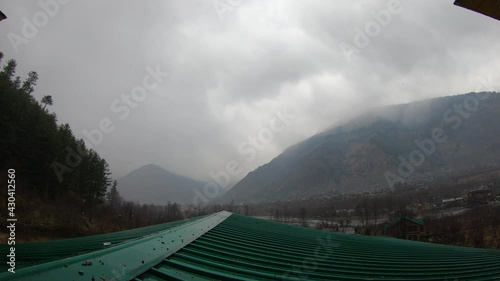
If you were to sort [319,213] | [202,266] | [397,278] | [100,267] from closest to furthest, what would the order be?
[100,267]
[202,266]
[397,278]
[319,213]

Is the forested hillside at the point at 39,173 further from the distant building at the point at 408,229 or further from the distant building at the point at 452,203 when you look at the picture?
the distant building at the point at 452,203

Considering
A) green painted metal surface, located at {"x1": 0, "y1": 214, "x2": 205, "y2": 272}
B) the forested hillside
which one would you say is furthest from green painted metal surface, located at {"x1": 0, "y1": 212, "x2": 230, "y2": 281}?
the forested hillside

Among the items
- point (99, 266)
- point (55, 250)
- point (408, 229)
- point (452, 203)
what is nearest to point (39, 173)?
point (55, 250)

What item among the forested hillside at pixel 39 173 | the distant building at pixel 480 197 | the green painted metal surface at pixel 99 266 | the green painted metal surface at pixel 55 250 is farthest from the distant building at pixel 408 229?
the distant building at pixel 480 197

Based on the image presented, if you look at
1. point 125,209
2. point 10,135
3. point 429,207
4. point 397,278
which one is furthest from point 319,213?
point 397,278

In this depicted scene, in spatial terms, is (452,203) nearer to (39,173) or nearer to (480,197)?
(480,197)

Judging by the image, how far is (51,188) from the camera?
4825cm

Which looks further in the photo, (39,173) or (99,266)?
(39,173)

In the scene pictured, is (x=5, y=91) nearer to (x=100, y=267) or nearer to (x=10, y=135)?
(x=10, y=135)

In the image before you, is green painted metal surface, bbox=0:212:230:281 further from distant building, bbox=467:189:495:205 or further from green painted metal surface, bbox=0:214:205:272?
distant building, bbox=467:189:495:205

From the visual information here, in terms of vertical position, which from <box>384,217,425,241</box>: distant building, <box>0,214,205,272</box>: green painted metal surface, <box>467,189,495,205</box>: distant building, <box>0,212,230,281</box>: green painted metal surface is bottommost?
<box>384,217,425,241</box>: distant building

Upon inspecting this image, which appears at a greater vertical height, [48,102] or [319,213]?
[48,102]

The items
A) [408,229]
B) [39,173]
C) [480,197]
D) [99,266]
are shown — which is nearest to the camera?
[99,266]

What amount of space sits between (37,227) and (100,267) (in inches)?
1581
